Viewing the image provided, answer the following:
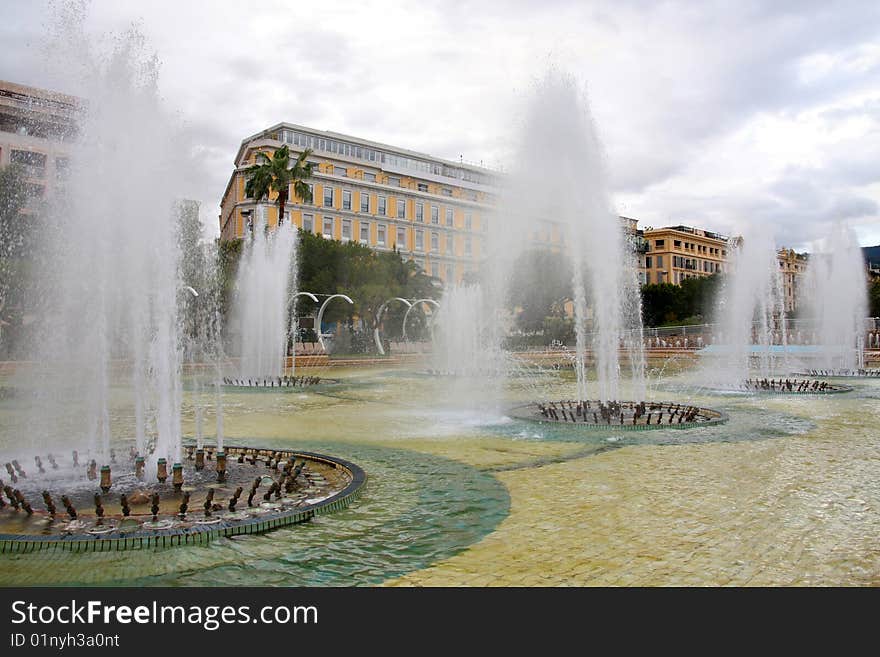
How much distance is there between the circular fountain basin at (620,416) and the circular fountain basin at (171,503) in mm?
5043

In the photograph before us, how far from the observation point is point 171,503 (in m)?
6.34

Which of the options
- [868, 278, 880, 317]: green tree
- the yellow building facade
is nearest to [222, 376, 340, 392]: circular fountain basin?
the yellow building facade

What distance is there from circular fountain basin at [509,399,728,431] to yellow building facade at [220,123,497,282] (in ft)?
146

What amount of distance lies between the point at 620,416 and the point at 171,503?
7.92 meters

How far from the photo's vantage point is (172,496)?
6598 mm

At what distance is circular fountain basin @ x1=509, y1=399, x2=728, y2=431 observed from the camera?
1127 centimetres

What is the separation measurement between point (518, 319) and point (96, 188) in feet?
152

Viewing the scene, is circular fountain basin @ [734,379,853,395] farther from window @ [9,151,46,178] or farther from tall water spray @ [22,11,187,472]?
window @ [9,151,46,178]

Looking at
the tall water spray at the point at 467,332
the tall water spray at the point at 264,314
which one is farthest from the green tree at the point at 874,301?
the tall water spray at the point at 264,314

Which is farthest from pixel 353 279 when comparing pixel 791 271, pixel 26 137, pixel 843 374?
pixel 791 271

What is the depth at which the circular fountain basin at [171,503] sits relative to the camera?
525 cm
